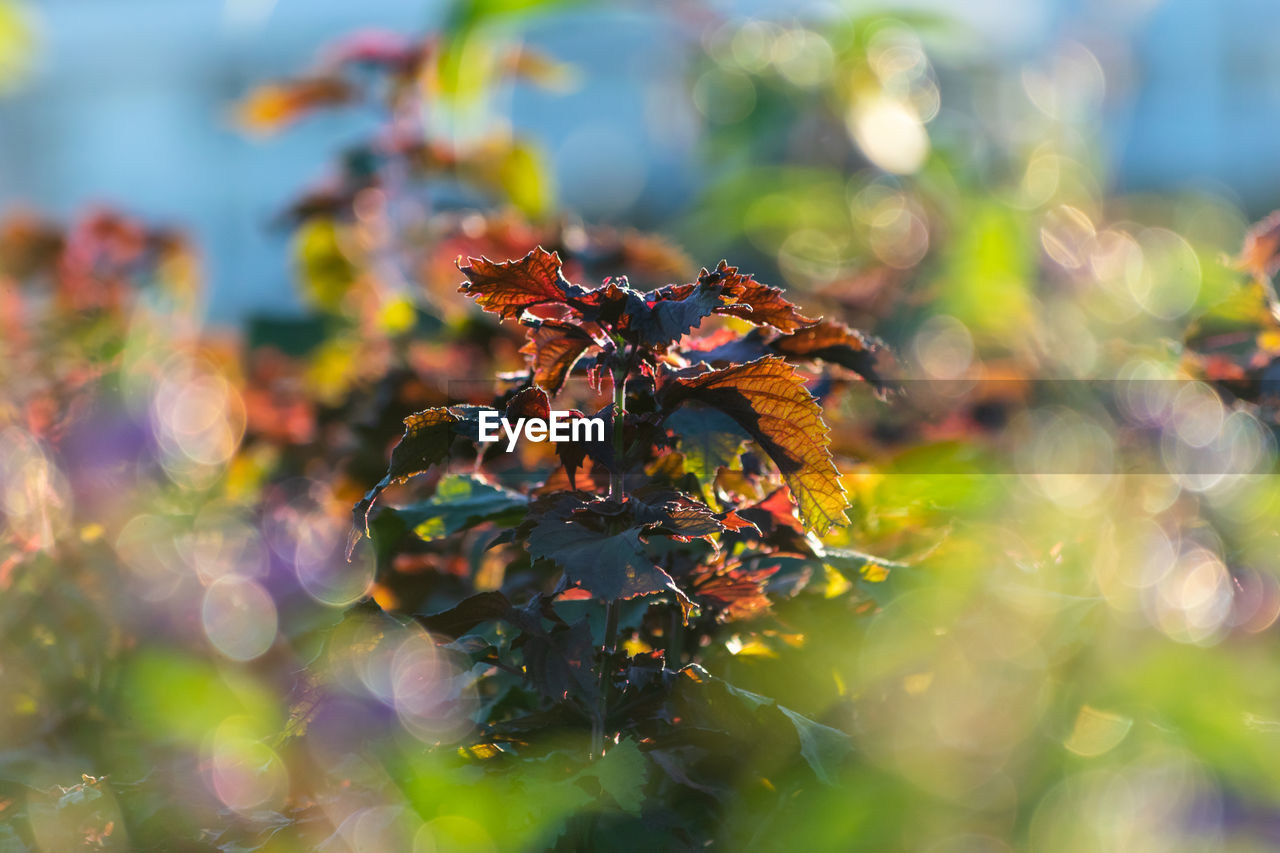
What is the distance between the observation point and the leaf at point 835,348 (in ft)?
3.92

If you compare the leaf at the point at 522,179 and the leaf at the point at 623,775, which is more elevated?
the leaf at the point at 623,775

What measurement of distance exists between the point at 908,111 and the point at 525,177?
1.13 meters

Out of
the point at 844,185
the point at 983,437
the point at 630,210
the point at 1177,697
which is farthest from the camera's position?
the point at 630,210

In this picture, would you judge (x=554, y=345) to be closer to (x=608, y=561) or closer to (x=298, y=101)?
(x=608, y=561)

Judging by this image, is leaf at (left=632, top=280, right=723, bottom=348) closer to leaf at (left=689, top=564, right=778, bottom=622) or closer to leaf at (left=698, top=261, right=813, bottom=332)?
leaf at (left=698, top=261, right=813, bottom=332)

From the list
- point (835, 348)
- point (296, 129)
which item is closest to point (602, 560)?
point (835, 348)

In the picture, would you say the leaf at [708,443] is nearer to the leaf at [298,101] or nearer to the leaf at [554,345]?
the leaf at [554,345]

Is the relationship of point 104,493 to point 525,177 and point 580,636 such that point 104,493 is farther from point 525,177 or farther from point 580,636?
point 525,177

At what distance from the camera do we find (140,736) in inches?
55.9

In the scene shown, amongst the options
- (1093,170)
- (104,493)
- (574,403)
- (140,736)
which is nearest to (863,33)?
(1093,170)

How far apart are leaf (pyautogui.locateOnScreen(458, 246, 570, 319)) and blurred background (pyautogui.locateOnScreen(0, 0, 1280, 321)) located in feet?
45.0

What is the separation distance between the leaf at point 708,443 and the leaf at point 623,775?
0.24 m

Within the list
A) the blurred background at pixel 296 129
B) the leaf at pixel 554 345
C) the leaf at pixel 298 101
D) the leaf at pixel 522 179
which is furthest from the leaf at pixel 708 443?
the blurred background at pixel 296 129

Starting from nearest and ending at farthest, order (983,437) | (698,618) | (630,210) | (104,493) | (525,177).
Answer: (698,618) < (104,493) < (983,437) < (525,177) < (630,210)
